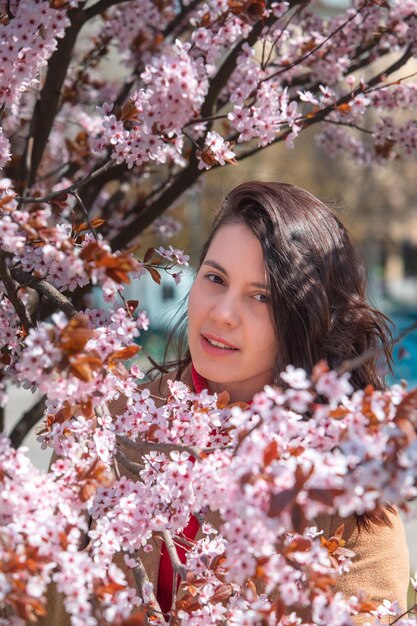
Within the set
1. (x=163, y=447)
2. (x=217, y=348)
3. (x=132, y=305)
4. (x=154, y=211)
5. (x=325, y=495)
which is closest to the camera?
(x=325, y=495)

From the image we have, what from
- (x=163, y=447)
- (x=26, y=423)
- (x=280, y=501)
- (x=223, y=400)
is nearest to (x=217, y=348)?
(x=223, y=400)

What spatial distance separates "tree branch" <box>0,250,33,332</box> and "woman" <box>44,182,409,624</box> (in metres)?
0.43

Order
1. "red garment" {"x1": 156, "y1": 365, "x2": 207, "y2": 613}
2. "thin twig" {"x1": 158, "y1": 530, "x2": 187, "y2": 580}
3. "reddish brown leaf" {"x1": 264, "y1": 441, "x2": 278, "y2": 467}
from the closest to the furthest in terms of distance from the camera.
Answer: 1. "reddish brown leaf" {"x1": 264, "y1": 441, "x2": 278, "y2": 467}
2. "thin twig" {"x1": 158, "y1": 530, "x2": 187, "y2": 580}
3. "red garment" {"x1": 156, "y1": 365, "x2": 207, "y2": 613}

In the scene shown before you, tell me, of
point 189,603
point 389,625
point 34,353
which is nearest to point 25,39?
point 34,353

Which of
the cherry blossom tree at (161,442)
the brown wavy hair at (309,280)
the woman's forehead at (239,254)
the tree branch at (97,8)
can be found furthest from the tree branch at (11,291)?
the tree branch at (97,8)

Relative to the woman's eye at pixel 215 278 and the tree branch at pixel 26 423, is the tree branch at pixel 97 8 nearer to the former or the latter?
the woman's eye at pixel 215 278

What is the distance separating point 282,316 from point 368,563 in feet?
2.22

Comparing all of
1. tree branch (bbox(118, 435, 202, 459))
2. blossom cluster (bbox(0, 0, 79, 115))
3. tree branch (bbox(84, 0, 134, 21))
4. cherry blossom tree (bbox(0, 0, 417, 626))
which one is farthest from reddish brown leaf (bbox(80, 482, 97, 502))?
tree branch (bbox(84, 0, 134, 21))

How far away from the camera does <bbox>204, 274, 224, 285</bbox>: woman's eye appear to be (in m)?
2.20

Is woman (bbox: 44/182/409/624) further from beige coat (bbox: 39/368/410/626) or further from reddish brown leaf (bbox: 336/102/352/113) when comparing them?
reddish brown leaf (bbox: 336/102/352/113)

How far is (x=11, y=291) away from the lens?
6.32 feet

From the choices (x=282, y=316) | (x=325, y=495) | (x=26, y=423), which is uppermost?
(x=325, y=495)

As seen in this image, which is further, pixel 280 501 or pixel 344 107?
pixel 344 107

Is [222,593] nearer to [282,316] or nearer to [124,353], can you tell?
[124,353]
